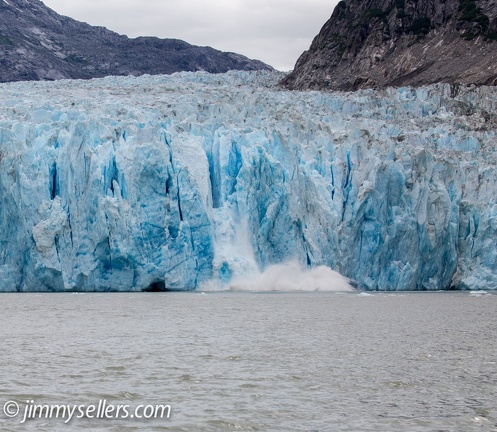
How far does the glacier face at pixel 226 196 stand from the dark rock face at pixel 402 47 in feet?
79.4

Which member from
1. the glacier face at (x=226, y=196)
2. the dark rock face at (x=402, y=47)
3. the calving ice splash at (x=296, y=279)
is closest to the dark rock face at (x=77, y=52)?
the dark rock face at (x=402, y=47)

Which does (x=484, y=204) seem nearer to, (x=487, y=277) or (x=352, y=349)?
(x=487, y=277)

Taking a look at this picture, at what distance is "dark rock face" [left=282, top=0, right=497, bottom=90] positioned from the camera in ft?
201

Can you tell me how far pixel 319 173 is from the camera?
33.1m

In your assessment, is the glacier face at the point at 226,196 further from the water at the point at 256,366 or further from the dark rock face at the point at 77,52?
the dark rock face at the point at 77,52

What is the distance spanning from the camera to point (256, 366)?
537 inches

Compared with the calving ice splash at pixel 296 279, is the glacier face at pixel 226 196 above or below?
above

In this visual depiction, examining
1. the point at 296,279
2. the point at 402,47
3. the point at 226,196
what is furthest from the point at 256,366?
the point at 402,47

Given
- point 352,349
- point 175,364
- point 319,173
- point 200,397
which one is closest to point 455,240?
point 319,173

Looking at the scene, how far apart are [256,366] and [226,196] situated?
1752 cm

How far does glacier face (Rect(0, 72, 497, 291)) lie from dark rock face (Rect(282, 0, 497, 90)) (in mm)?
24186

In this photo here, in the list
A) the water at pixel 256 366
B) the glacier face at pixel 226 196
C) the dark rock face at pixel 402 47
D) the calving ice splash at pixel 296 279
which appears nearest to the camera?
the water at pixel 256 366

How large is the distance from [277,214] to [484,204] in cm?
817

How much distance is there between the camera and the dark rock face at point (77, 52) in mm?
84875
